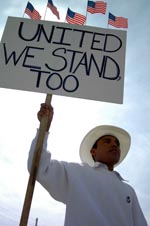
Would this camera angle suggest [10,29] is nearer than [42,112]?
A: No

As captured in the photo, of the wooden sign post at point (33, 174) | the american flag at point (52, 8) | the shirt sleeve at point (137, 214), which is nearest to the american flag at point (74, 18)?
the american flag at point (52, 8)

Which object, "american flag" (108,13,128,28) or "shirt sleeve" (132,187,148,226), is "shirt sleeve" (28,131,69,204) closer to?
"shirt sleeve" (132,187,148,226)

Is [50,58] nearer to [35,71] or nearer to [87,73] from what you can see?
[35,71]

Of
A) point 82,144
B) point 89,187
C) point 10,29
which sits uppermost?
point 10,29

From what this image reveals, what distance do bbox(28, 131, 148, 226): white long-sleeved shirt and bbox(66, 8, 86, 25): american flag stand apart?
1.86 meters

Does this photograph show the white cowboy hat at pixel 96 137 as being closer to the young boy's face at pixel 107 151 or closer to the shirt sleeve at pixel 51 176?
the young boy's face at pixel 107 151

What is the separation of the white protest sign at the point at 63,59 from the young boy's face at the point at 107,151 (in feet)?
1.96

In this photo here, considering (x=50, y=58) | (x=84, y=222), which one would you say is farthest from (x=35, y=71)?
(x=84, y=222)

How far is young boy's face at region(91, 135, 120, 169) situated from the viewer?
322cm

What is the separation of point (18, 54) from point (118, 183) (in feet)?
5.55

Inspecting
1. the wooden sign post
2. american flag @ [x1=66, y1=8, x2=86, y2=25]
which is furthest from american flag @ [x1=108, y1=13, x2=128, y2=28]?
the wooden sign post

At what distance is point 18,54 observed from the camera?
3.21m

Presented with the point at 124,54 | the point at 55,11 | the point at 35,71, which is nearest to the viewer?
the point at 35,71

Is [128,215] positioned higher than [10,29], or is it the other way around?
[10,29]
